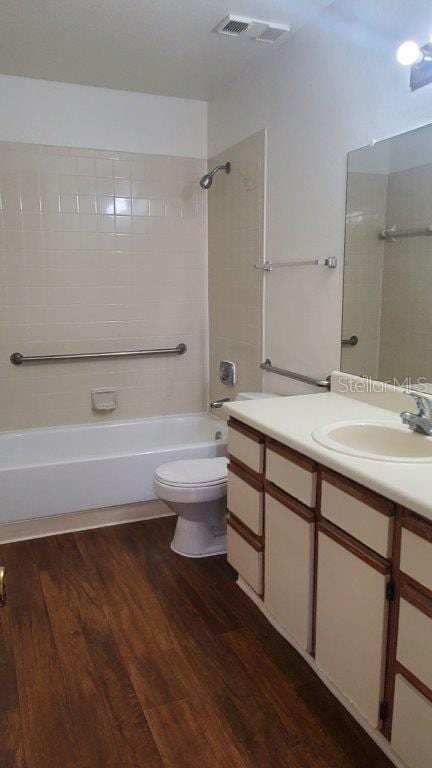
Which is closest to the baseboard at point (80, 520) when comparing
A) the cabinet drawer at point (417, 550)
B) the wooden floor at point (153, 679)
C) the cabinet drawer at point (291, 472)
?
the wooden floor at point (153, 679)

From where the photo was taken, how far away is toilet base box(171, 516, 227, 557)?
259 centimetres

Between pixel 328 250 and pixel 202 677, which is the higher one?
pixel 328 250

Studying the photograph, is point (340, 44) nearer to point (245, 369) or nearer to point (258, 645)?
point (245, 369)

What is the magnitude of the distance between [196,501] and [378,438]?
95 cm

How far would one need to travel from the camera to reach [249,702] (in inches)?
66.8

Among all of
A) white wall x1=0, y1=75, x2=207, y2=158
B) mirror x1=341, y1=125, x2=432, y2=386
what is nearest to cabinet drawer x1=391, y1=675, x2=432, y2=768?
mirror x1=341, y1=125, x2=432, y2=386

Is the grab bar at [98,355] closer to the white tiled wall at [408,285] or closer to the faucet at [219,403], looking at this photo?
the faucet at [219,403]

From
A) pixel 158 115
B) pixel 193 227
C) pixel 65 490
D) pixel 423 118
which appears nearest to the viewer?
pixel 423 118

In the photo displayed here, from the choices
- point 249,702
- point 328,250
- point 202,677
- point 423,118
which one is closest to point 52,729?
point 202,677

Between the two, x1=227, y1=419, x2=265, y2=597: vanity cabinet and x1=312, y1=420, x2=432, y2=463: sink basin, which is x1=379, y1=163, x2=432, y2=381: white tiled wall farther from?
x1=227, y1=419, x2=265, y2=597: vanity cabinet

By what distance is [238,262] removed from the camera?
3.12 meters

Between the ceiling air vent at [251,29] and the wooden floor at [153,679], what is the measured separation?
235 centimetres

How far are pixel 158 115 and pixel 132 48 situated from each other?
713 mm

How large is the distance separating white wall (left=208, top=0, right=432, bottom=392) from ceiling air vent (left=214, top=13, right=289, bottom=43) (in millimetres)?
99
